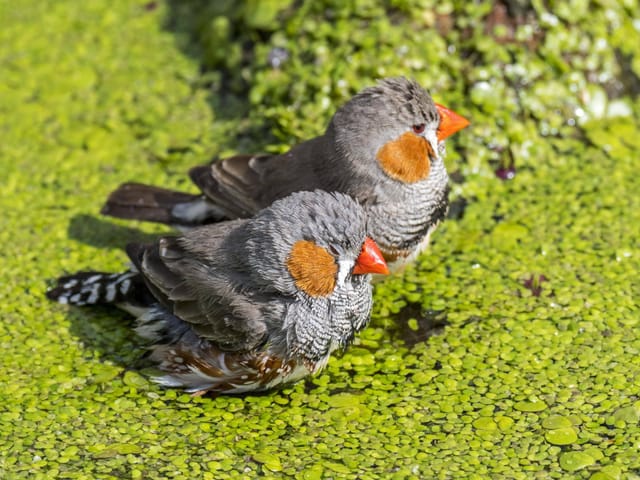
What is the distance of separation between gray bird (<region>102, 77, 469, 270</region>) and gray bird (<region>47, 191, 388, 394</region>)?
0.52 metres

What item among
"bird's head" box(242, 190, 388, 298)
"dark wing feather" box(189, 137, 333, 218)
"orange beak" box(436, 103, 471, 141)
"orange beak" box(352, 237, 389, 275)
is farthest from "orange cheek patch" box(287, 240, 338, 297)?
"orange beak" box(436, 103, 471, 141)

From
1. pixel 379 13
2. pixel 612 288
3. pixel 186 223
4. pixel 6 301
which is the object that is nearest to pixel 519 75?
pixel 379 13

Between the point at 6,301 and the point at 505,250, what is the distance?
272 centimetres

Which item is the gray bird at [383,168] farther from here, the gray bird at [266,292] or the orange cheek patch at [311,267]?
the orange cheek patch at [311,267]

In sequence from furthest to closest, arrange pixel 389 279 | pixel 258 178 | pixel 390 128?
pixel 389 279
pixel 258 178
pixel 390 128

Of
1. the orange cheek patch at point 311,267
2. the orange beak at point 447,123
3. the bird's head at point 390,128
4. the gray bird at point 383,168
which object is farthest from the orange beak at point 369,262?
the orange beak at point 447,123

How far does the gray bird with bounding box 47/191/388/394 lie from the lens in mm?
4246

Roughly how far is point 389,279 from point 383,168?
751 millimetres

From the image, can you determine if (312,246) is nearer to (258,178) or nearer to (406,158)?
(406,158)

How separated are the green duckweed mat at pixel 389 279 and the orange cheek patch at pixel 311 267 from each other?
593 mm

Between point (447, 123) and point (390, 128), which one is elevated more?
point (390, 128)

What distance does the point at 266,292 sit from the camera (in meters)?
4.32

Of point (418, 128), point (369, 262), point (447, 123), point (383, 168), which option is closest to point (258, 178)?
point (383, 168)

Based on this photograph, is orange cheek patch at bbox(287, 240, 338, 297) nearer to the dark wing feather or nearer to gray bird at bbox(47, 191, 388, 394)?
gray bird at bbox(47, 191, 388, 394)
